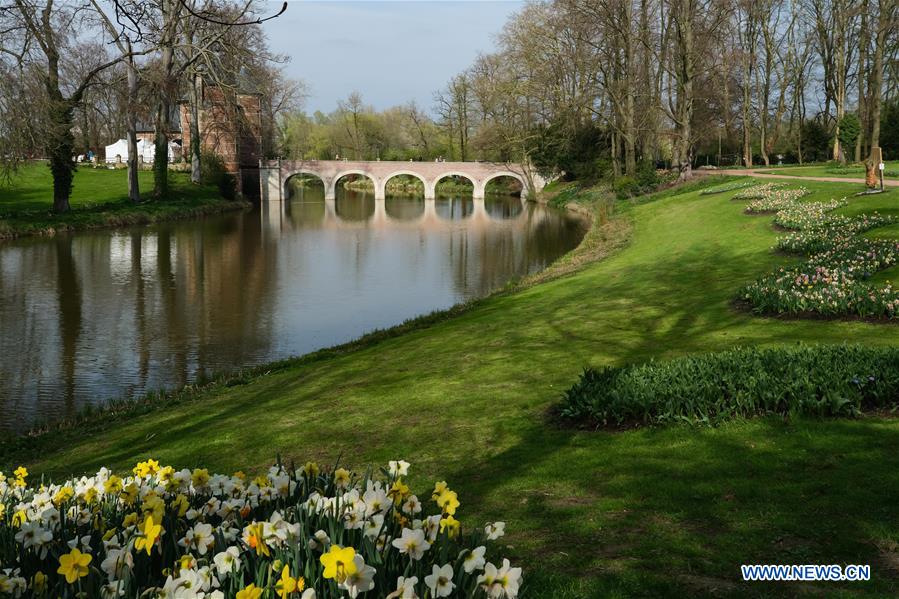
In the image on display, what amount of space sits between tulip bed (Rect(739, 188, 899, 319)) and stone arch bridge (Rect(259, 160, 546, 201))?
54395 mm

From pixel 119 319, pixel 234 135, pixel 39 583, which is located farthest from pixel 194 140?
pixel 39 583

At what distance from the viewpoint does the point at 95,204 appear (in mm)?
42938

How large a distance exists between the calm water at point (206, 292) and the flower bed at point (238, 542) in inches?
364

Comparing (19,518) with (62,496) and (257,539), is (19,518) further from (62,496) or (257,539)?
(257,539)

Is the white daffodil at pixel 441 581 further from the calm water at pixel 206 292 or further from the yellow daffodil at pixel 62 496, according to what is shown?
the calm water at pixel 206 292

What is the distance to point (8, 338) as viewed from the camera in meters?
17.2

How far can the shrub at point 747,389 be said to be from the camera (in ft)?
20.9

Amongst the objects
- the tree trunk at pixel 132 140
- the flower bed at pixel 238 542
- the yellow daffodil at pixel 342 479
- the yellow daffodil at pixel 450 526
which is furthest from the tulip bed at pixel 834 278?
the tree trunk at pixel 132 140

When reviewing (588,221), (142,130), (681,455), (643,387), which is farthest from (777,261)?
(142,130)

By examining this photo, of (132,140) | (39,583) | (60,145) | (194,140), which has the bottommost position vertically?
(39,583)

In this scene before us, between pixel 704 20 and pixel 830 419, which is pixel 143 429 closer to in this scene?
pixel 830 419

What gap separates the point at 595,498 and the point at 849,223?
1531cm

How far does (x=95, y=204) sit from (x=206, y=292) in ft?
78.2

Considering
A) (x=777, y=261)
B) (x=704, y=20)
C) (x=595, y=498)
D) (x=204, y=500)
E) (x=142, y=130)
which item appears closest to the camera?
(x=204, y=500)
